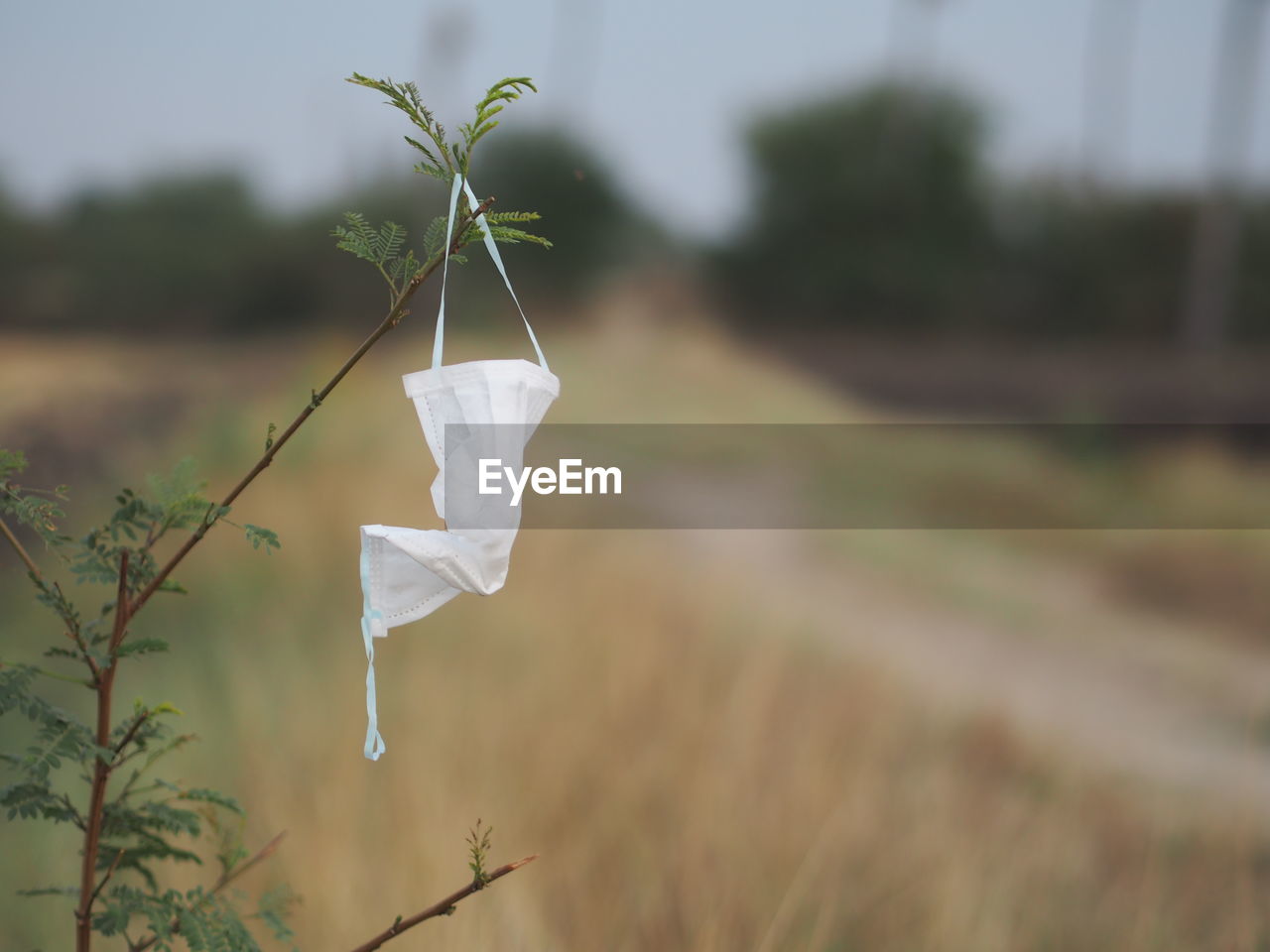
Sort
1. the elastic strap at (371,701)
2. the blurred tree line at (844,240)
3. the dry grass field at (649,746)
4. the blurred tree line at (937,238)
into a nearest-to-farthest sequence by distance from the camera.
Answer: the elastic strap at (371,701)
the dry grass field at (649,746)
the blurred tree line at (844,240)
the blurred tree line at (937,238)

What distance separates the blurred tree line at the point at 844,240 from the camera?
8.41m

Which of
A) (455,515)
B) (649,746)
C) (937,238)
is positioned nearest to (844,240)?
(937,238)

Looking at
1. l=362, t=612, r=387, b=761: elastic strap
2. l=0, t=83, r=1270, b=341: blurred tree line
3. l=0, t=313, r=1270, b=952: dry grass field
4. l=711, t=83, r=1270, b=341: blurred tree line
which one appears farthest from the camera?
l=711, t=83, r=1270, b=341: blurred tree line

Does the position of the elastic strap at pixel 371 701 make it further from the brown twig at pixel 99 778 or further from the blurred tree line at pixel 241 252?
the blurred tree line at pixel 241 252

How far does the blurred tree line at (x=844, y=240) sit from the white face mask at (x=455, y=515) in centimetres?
740

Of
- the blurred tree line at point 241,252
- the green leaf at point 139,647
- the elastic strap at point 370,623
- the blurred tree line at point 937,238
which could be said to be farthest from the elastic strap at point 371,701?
the blurred tree line at point 937,238

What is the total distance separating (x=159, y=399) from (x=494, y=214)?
4.23 metres

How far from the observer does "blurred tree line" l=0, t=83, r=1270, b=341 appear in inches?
331

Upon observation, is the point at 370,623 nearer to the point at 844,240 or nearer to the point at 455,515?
the point at 455,515

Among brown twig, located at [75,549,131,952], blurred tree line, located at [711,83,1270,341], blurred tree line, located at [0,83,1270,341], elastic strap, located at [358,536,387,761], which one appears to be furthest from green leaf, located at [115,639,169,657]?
blurred tree line, located at [711,83,1270,341]

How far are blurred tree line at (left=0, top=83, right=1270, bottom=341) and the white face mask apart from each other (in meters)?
7.40

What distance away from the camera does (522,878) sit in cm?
158

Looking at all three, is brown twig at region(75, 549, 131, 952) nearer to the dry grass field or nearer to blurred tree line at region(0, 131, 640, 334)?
the dry grass field

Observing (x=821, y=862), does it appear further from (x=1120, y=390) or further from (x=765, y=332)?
(x=765, y=332)
